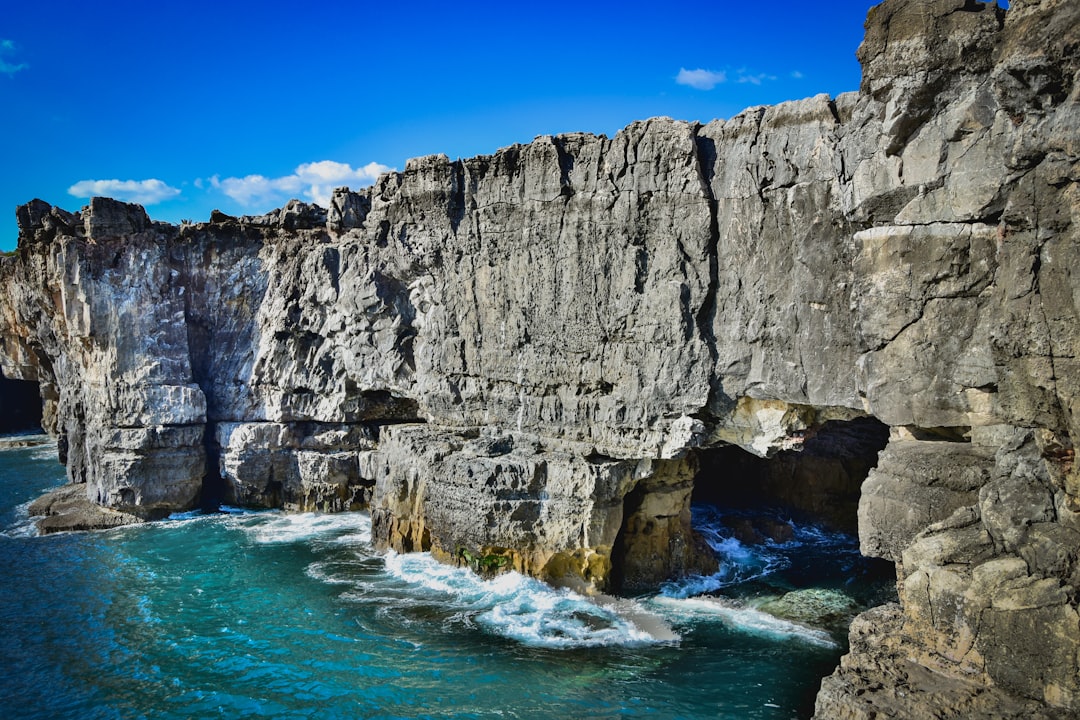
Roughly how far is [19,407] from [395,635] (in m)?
50.7

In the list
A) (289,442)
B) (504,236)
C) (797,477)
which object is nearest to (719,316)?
(504,236)

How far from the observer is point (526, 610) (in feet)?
67.1

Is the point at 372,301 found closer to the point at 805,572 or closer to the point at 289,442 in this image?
the point at 289,442

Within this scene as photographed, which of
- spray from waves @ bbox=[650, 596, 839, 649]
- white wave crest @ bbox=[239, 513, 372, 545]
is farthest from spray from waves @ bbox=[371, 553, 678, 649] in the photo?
white wave crest @ bbox=[239, 513, 372, 545]

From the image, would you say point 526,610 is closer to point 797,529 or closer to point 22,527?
point 797,529

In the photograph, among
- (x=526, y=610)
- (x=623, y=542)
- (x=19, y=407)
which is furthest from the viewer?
(x=19, y=407)

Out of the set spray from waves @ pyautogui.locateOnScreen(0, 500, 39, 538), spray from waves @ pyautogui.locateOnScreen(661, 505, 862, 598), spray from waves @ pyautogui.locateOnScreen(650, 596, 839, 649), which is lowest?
spray from waves @ pyautogui.locateOnScreen(650, 596, 839, 649)

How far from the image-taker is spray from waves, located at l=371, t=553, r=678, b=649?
61.3ft

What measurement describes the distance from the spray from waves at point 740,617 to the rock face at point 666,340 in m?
1.75

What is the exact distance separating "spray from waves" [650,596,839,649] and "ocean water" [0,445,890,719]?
0.06 metres

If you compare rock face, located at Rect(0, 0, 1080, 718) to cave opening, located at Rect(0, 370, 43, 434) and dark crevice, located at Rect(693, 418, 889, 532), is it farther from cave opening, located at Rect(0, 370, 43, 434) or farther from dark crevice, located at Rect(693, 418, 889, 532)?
cave opening, located at Rect(0, 370, 43, 434)

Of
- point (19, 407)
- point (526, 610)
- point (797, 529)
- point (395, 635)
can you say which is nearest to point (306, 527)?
point (395, 635)

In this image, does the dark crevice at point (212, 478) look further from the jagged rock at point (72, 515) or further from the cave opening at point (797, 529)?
the cave opening at point (797, 529)

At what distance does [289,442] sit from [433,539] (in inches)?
450
